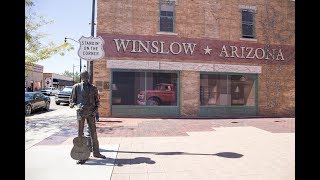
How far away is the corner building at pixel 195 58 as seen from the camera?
15096 mm

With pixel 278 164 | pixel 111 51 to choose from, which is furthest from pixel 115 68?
pixel 278 164

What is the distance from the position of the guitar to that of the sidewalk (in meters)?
0.18

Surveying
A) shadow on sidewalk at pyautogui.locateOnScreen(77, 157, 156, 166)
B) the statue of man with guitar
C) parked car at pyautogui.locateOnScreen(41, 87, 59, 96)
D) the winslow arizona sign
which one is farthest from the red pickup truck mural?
parked car at pyautogui.locateOnScreen(41, 87, 59, 96)

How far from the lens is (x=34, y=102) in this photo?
16.9 meters

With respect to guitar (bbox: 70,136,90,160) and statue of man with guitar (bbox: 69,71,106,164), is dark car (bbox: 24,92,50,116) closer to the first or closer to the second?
statue of man with guitar (bbox: 69,71,106,164)

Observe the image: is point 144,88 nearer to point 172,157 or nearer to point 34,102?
point 34,102

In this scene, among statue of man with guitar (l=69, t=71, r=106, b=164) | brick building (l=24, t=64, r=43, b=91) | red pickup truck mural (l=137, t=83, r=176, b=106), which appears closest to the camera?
statue of man with guitar (l=69, t=71, r=106, b=164)

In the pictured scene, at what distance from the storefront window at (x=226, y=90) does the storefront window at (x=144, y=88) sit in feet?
6.56

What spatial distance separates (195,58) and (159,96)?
10.8 feet

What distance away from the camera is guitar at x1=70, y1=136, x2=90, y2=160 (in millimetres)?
5957
